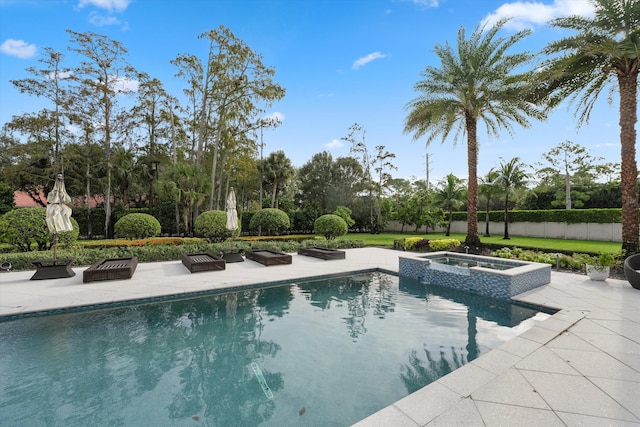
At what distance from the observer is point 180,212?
22.1 metres

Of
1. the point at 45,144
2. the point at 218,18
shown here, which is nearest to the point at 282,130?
the point at 218,18

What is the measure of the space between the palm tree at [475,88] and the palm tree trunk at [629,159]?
2.87 m

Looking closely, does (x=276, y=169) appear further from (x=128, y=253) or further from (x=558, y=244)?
(x=558, y=244)

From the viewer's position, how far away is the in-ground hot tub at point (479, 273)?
6.57 m

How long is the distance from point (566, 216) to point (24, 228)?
28.8 m

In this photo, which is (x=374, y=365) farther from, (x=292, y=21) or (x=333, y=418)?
(x=292, y=21)

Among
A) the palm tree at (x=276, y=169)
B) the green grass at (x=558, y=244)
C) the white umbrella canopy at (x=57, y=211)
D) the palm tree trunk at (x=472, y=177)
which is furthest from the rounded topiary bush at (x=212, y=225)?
the palm tree trunk at (x=472, y=177)

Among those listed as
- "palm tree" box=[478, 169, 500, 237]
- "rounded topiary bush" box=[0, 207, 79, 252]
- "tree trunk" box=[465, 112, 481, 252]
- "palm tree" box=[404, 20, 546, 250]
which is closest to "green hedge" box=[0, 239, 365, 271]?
"rounded topiary bush" box=[0, 207, 79, 252]

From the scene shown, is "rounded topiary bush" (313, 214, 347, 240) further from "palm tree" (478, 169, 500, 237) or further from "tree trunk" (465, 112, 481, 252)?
"palm tree" (478, 169, 500, 237)

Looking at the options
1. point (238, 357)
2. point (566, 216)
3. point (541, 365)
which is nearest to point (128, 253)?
point (238, 357)

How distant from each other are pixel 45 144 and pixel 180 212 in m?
8.86

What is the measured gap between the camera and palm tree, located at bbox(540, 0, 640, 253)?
27.4ft

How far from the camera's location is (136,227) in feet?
44.5

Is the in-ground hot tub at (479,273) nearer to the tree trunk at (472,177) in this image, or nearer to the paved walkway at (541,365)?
the paved walkway at (541,365)
